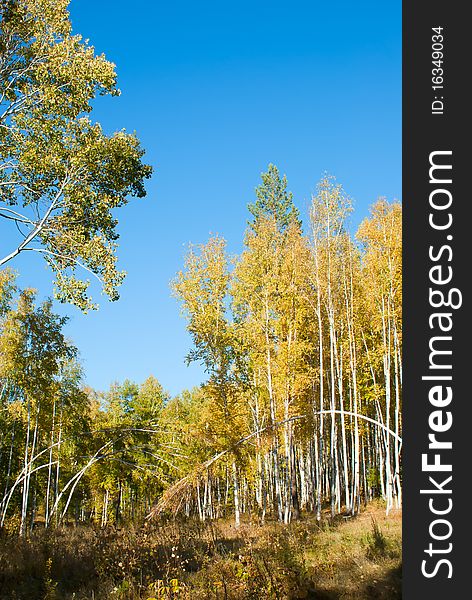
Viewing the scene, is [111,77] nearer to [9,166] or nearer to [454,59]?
[9,166]

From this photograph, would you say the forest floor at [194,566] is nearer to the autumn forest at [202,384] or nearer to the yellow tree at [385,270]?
the autumn forest at [202,384]

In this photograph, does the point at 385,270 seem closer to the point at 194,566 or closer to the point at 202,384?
the point at 202,384

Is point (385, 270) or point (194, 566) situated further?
point (385, 270)

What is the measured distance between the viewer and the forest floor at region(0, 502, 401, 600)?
281 inches

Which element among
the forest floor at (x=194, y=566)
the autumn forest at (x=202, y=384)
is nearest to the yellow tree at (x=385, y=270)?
the autumn forest at (x=202, y=384)

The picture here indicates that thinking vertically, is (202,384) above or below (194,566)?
→ above

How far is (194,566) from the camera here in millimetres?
9539

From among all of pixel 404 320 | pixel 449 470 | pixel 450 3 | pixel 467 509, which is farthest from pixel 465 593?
pixel 450 3

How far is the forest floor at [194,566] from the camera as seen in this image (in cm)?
715

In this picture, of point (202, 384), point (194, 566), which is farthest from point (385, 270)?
point (194, 566)

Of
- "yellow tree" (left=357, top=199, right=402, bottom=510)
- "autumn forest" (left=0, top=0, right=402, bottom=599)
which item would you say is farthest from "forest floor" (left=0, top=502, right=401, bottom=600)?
"yellow tree" (left=357, top=199, right=402, bottom=510)

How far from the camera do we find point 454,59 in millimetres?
3643

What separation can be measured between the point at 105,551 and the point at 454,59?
31.7 ft

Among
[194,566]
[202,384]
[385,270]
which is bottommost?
[194,566]
